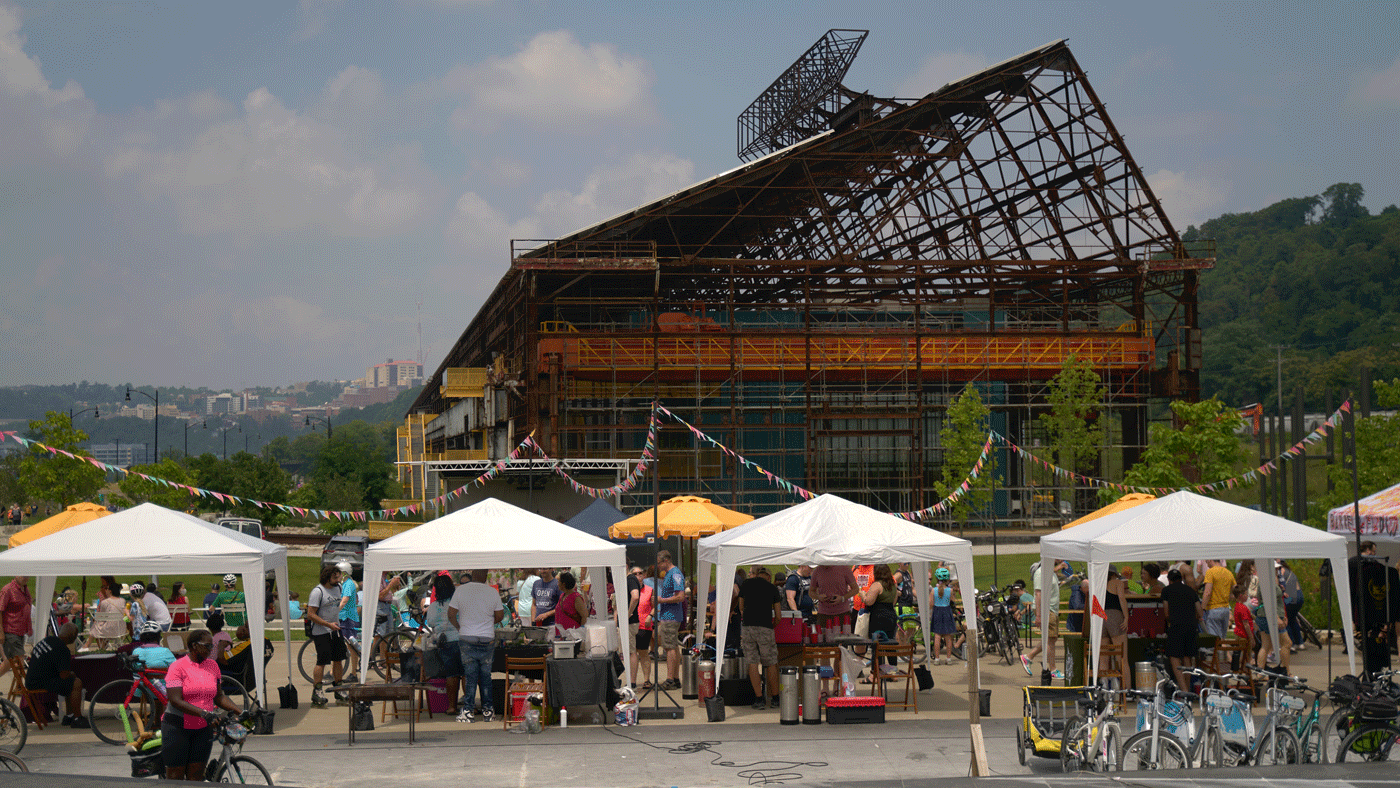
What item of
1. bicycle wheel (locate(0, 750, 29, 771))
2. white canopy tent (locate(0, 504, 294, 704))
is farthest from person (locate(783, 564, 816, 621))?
bicycle wheel (locate(0, 750, 29, 771))

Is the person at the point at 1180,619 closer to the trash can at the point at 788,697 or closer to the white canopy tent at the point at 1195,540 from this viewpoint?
the white canopy tent at the point at 1195,540

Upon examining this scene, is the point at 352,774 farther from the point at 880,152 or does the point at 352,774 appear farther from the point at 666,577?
the point at 880,152

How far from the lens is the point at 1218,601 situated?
613 inches

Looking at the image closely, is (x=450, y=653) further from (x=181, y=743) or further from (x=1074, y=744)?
(x=1074, y=744)

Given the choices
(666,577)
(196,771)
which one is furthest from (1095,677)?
(196,771)

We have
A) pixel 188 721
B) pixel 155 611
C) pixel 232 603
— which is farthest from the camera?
pixel 232 603

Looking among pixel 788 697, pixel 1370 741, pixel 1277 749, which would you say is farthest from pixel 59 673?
pixel 1370 741

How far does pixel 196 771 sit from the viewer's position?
29.4 ft

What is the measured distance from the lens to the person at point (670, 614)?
1664 centimetres

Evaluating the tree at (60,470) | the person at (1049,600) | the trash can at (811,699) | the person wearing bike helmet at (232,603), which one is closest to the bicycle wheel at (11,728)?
the trash can at (811,699)

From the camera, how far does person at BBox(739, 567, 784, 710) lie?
14.4 m

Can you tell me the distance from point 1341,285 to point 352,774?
111m

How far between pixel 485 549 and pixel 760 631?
3.51m

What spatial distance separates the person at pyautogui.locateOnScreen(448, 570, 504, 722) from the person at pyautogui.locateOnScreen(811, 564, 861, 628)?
4375 millimetres
